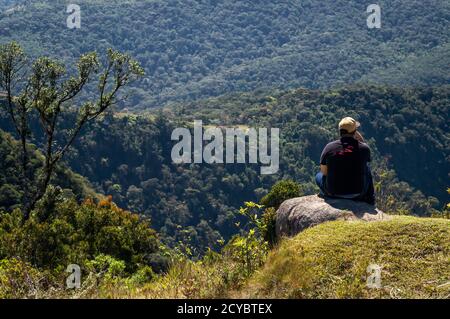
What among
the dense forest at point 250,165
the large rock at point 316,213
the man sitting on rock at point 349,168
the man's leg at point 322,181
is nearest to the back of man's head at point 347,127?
the man sitting on rock at point 349,168

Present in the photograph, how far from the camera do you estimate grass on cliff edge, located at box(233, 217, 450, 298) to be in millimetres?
5203

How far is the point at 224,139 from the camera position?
276 feet

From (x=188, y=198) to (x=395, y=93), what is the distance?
45603mm

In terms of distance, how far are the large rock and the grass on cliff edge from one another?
1.98ft

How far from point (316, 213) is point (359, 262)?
1800 mm

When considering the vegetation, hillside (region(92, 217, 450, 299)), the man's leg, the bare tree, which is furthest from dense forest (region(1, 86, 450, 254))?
hillside (region(92, 217, 450, 299))

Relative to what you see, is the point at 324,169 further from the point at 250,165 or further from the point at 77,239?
the point at 250,165

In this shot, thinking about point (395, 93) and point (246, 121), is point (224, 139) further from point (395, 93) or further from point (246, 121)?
point (395, 93)

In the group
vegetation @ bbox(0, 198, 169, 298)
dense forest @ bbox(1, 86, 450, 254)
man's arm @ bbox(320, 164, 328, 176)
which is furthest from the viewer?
dense forest @ bbox(1, 86, 450, 254)

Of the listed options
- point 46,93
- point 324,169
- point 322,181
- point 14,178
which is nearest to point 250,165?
point 14,178

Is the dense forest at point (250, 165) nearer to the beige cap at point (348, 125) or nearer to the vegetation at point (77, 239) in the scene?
the vegetation at point (77, 239)

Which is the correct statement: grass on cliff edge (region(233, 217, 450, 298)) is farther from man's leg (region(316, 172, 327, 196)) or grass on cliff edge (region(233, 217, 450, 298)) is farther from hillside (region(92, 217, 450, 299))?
man's leg (region(316, 172, 327, 196))

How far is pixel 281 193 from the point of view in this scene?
9664 millimetres
